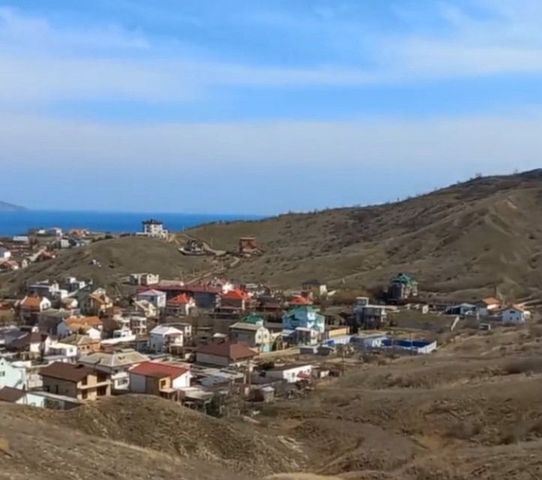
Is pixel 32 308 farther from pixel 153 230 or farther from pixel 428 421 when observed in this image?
pixel 153 230

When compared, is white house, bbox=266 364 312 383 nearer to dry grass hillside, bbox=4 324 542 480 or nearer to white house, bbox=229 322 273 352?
dry grass hillside, bbox=4 324 542 480

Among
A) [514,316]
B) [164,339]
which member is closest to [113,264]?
[164,339]

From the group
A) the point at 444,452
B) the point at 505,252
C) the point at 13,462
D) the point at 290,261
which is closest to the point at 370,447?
the point at 444,452

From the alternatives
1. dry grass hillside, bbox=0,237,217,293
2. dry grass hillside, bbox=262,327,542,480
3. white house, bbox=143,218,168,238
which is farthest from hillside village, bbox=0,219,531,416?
white house, bbox=143,218,168,238

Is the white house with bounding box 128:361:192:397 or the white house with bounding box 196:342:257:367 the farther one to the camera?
the white house with bounding box 196:342:257:367

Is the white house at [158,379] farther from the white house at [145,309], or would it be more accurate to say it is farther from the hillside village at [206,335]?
the white house at [145,309]

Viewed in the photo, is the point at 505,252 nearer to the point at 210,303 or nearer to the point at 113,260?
the point at 210,303
